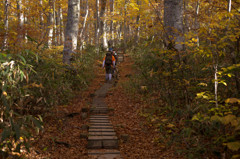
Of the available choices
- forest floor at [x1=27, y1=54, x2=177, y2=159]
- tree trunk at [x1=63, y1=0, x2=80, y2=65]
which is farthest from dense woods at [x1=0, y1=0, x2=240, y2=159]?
forest floor at [x1=27, y1=54, x2=177, y2=159]

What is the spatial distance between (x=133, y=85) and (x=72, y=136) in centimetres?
469

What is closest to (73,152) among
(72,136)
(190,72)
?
(72,136)

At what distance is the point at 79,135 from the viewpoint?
5.61 metres

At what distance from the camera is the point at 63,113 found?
22.3 feet

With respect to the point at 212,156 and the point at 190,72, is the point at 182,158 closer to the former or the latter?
the point at 212,156

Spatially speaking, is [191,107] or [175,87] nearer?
[191,107]

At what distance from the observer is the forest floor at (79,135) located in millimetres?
4574

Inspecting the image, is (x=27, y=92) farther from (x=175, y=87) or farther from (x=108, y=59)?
(x=108, y=59)

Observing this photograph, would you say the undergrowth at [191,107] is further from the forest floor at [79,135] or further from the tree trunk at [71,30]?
the tree trunk at [71,30]

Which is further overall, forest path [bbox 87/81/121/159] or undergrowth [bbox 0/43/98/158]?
forest path [bbox 87/81/121/159]

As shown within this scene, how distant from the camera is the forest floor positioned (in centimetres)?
457

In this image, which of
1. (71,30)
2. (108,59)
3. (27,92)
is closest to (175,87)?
(27,92)

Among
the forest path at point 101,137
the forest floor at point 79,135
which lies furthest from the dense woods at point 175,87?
the forest path at point 101,137

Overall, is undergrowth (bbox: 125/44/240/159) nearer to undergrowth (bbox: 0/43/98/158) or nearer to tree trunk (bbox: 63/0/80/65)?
undergrowth (bbox: 0/43/98/158)
